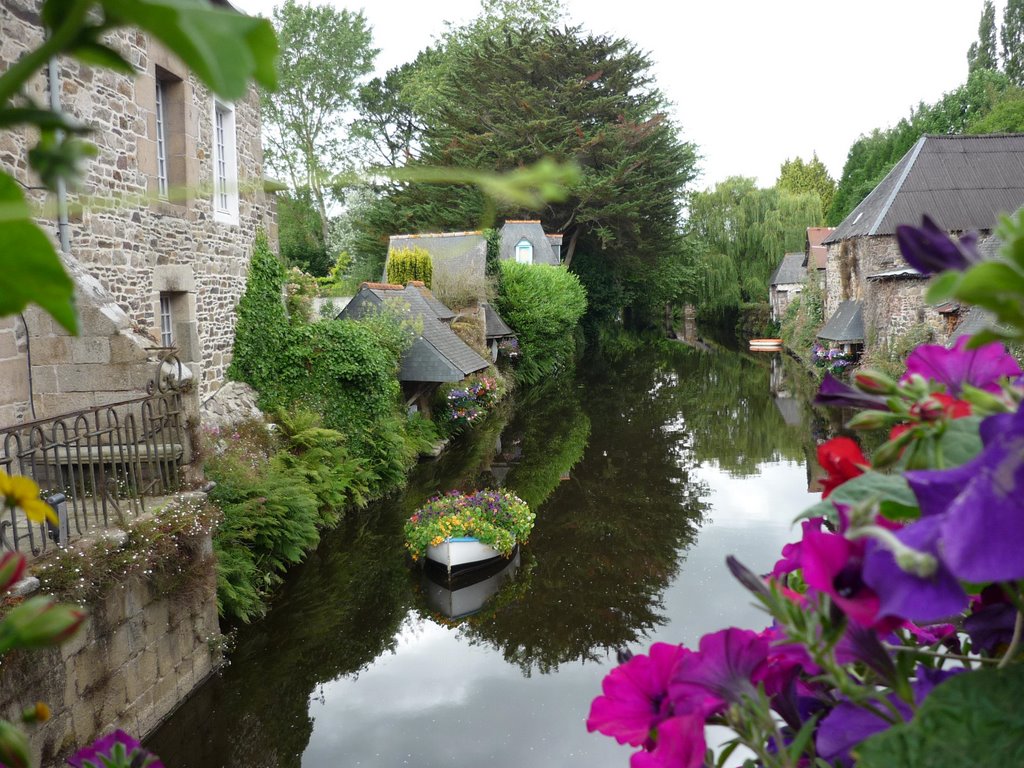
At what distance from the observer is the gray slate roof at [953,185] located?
2609cm

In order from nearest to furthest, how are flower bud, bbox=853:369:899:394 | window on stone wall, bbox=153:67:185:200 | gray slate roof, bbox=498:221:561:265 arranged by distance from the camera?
1. flower bud, bbox=853:369:899:394
2. window on stone wall, bbox=153:67:185:200
3. gray slate roof, bbox=498:221:561:265

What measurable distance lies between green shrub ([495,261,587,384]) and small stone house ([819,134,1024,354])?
1075 centimetres

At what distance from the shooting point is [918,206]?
2644 cm

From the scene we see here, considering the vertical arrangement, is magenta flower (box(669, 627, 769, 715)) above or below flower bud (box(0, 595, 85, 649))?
below

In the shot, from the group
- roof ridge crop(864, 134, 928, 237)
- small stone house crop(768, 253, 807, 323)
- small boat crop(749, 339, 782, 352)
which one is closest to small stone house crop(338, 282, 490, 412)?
Result: roof ridge crop(864, 134, 928, 237)

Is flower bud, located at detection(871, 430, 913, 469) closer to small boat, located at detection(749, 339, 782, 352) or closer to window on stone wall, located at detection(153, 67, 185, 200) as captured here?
window on stone wall, located at detection(153, 67, 185, 200)

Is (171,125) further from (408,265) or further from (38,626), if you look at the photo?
(408,265)

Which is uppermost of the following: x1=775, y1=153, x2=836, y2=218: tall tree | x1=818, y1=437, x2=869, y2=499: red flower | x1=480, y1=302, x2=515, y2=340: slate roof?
x1=775, y1=153, x2=836, y2=218: tall tree

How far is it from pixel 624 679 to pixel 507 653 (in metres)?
8.91

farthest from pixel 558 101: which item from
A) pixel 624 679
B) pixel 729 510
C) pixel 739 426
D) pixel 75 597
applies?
pixel 624 679

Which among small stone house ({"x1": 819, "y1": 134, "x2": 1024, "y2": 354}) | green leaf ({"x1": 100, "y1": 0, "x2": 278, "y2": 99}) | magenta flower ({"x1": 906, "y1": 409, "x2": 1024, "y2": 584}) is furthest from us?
small stone house ({"x1": 819, "y1": 134, "x2": 1024, "y2": 354})

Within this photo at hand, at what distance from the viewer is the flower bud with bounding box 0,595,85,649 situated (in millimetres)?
571

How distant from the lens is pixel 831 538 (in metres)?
0.71

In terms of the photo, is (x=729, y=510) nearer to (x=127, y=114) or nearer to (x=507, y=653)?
(x=507, y=653)
